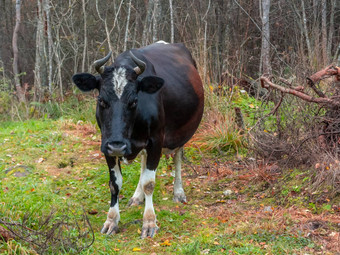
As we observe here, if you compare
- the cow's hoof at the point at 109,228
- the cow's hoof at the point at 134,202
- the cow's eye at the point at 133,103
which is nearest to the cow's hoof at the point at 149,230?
the cow's hoof at the point at 109,228

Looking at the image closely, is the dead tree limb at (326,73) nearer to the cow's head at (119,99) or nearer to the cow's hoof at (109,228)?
the cow's head at (119,99)

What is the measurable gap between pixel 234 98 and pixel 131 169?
11.2ft

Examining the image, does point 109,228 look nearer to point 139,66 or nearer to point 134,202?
point 134,202

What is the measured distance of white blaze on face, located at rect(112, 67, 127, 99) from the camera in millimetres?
4715

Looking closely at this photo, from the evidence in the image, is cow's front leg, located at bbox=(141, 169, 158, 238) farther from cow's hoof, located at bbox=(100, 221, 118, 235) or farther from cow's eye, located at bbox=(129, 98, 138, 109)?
cow's eye, located at bbox=(129, 98, 138, 109)

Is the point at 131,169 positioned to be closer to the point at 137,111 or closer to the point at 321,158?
the point at 137,111

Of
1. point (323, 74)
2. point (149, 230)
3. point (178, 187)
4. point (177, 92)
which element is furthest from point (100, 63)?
point (323, 74)

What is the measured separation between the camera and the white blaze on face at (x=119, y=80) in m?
4.71

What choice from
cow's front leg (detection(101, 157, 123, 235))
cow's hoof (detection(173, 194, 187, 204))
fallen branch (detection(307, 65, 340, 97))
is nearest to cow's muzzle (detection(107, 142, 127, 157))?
cow's front leg (detection(101, 157, 123, 235))

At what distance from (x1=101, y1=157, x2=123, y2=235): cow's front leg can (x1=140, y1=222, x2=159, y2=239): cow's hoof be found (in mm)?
357

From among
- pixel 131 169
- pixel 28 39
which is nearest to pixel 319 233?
pixel 131 169

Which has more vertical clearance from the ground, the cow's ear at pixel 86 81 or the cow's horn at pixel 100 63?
the cow's horn at pixel 100 63

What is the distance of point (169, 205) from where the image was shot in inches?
238

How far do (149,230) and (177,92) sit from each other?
1.91 meters
